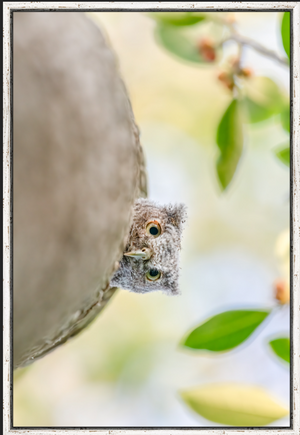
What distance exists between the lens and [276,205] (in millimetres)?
741

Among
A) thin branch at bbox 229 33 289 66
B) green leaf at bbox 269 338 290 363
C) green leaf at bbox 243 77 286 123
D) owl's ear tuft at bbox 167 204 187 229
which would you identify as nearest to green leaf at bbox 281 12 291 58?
thin branch at bbox 229 33 289 66

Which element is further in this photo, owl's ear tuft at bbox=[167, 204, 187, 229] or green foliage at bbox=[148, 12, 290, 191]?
green foliage at bbox=[148, 12, 290, 191]

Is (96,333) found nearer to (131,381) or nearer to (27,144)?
(131,381)

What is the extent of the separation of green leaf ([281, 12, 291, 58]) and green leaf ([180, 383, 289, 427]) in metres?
0.47

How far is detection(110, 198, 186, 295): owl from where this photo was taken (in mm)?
346

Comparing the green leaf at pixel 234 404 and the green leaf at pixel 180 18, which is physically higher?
the green leaf at pixel 180 18

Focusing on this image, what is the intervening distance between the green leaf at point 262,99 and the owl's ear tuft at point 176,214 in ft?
1.26

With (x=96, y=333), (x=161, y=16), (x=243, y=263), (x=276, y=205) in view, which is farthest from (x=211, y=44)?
(x=96, y=333)

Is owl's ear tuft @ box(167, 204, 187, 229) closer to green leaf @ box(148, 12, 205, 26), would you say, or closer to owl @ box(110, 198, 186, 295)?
owl @ box(110, 198, 186, 295)

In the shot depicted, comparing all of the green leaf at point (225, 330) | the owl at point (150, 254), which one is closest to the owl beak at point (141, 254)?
the owl at point (150, 254)

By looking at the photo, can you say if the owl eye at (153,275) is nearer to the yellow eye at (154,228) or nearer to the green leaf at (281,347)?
the yellow eye at (154,228)

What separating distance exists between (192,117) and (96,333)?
1.80ft

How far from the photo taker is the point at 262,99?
693 millimetres

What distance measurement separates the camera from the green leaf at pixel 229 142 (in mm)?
613
